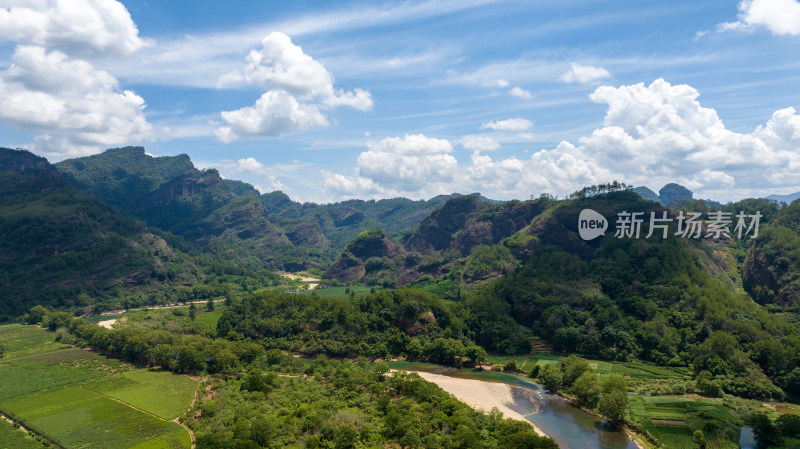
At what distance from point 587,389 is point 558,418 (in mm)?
5249

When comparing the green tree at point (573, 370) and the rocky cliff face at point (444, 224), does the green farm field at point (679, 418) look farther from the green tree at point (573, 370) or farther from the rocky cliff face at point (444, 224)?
the rocky cliff face at point (444, 224)

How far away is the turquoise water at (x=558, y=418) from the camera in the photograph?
1693 inches

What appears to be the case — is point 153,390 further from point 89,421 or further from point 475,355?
point 475,355

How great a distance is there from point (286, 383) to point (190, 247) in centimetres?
13586

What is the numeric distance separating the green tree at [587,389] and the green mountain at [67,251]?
372ft

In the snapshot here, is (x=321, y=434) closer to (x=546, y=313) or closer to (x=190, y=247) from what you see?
(x=546, y=313)

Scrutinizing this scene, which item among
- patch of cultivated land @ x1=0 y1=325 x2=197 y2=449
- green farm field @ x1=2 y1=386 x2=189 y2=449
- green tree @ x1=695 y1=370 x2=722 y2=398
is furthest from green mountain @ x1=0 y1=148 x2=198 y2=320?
green tree @ x1=695 y1=370 x2=722 y2=398

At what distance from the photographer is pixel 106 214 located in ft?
461

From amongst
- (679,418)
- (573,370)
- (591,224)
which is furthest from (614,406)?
(591,224)

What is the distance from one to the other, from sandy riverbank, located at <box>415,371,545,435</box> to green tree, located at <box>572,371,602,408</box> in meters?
8.01

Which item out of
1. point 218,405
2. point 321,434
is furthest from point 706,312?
point 218,405

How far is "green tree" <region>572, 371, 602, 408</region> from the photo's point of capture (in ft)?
164

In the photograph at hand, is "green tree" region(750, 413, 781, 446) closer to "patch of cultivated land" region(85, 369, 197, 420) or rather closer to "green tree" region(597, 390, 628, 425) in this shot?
"green tree" region(597, 390, 628, 425)

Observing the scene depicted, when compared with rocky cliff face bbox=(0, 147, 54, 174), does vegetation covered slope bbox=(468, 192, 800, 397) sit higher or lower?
lower
